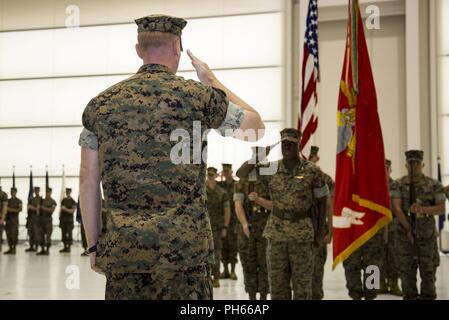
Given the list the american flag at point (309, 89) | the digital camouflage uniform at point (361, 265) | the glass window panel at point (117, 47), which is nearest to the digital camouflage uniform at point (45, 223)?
the glass window panel at point (117, 47)

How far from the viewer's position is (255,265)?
5617 mm

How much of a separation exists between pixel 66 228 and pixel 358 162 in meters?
9.94

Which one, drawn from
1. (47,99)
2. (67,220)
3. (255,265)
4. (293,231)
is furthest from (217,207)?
(47,99)

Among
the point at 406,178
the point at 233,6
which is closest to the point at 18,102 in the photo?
the point at 233,6

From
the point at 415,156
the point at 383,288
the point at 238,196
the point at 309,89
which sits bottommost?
the point at 383,288

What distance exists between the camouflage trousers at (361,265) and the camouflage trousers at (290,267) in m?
1.33

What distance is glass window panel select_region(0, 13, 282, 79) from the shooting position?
14555 mm

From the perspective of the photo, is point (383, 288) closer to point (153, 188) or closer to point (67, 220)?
point (153, 188)

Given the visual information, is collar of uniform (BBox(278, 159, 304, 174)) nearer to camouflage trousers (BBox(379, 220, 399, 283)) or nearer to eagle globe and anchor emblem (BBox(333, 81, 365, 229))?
eagle globe and anchor emblem (BBox(333, 81, 365, 229))

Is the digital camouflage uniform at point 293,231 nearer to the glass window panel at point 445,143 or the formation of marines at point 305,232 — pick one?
the formation of marines at point 305,232

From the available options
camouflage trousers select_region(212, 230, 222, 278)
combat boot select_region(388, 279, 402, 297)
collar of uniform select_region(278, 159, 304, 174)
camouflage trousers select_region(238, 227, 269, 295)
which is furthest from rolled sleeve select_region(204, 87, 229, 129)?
camouflage trousers select_region(212, 230, 222, 278)

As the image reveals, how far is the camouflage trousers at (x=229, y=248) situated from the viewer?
841 centimetres

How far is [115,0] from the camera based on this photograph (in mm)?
15625

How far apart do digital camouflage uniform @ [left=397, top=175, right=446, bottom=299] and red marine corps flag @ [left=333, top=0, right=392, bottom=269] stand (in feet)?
6.67
